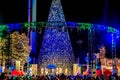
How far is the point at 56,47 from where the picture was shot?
6319 centimetres

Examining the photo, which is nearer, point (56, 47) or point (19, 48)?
point (56, 47)

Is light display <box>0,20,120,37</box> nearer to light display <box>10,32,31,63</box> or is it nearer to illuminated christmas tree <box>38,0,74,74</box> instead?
illuminated christmas tree <box>38,0,74,74</box>

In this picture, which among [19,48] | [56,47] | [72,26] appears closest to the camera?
[72,26]

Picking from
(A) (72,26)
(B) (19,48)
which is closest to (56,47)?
(A) (72,26)

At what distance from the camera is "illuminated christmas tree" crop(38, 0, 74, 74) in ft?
205

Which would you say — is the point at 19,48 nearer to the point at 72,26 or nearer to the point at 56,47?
the point at 56,47

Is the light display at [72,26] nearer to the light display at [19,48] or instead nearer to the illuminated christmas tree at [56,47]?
the illuminated christmas tree at [56,47]

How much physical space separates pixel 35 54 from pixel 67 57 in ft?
125

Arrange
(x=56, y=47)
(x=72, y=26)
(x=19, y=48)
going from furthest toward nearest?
1. (x=19, y=48)
2. (x=56, y=47)
3. (x=72, y=26)

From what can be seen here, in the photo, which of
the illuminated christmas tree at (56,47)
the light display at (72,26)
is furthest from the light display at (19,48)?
the light display at (72,26)

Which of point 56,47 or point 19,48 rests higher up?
point 19,48

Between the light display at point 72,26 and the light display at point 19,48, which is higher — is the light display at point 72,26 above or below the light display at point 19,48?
below

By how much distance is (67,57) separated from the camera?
64812 millimetres

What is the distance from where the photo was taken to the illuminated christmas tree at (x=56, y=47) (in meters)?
62.6
